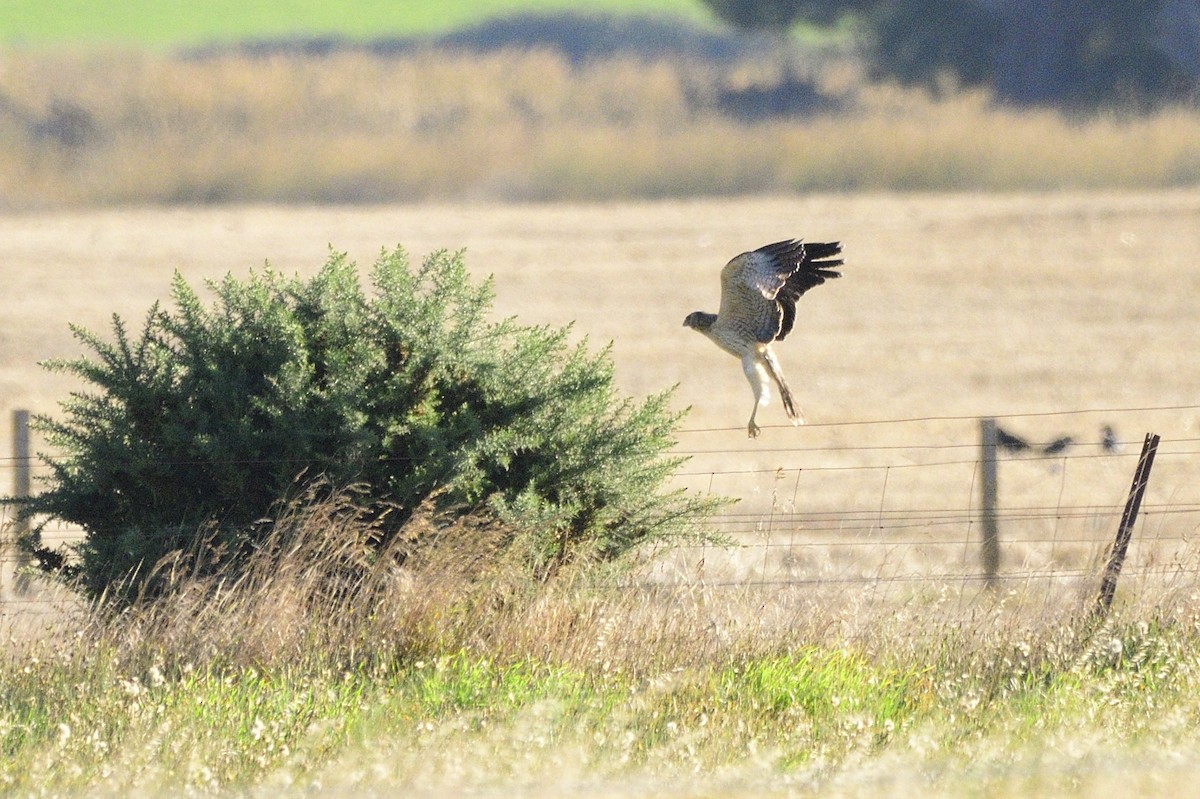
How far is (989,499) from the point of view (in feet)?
27.7

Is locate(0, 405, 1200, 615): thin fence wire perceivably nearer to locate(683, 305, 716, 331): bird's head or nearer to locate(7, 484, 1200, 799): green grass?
locate(7, 484, 1200, 799): green grass

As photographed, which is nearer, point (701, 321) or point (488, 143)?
point (701, 321)

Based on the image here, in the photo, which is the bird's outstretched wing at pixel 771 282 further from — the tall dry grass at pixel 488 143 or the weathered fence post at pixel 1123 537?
the tall dry grass at pixel 488 143

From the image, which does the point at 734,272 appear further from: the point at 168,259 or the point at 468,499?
the point at 168,259

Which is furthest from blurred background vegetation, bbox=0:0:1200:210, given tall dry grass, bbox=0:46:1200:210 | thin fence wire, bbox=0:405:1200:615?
thin fence wire, bbox=0:405:1200:615

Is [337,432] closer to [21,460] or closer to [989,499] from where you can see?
[21,460]

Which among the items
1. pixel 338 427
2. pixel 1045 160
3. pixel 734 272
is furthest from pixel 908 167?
pixel 338 427

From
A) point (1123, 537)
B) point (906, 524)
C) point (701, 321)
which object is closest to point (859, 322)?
point (906, 524)

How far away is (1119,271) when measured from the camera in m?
23.6

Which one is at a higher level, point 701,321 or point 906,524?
point 701,321

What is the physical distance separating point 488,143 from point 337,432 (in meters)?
25.0

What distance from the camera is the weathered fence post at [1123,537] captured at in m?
7.03

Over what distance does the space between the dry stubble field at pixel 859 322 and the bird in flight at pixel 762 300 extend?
2.32 feet

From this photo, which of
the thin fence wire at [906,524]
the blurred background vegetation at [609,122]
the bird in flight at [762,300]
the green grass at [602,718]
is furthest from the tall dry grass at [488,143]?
the green grass at [602,718]
